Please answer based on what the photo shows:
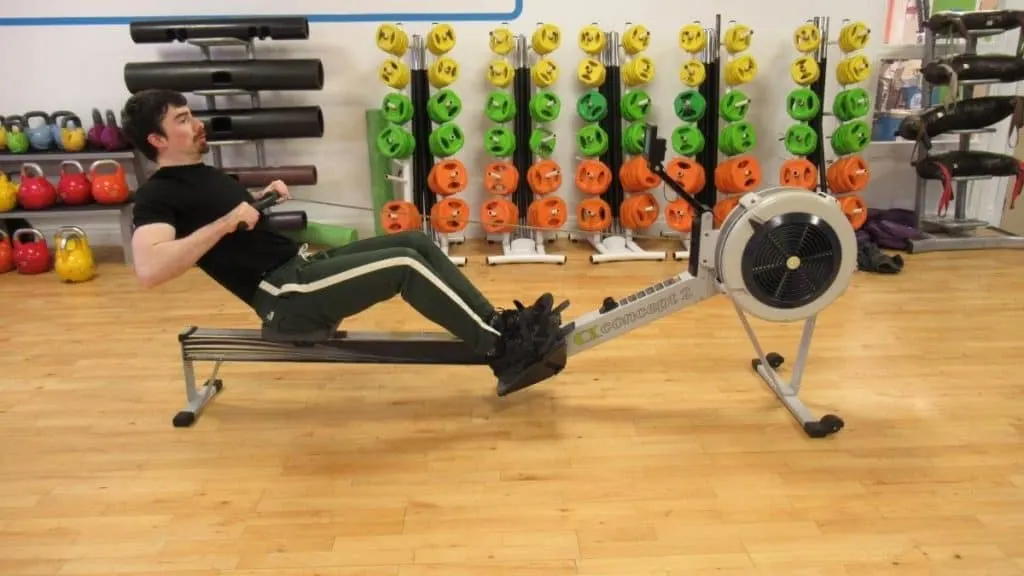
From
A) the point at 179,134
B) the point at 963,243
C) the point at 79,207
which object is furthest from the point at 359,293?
the point at 963,243

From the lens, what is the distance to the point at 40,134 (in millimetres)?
4160

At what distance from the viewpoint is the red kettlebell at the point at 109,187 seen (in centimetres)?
413

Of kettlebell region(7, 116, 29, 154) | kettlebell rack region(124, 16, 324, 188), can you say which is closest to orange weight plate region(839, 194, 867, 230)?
kettlebell rack region(124, 16, 324, 188)

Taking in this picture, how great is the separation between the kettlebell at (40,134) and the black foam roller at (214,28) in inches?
28.8

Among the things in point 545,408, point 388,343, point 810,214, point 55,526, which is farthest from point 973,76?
point 55,526

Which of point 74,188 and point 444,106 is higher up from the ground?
point 444,106

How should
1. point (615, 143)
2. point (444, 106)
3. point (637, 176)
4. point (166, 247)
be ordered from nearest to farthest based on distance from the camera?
1. point (166, 247)
2. point (444, 106)
3. point (637, 176)
4. point (615, 143)

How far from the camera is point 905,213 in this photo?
15.1 ft

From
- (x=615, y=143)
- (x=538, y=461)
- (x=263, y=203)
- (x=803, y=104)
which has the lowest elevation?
(x=538, y=461)

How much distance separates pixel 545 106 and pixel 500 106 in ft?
0.82

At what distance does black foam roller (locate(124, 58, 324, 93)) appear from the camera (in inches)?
154

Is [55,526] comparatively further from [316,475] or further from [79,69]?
[79,69]

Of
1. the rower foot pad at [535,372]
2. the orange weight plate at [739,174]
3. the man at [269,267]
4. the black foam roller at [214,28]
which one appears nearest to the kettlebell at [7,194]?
the black foam roller at [214,28]

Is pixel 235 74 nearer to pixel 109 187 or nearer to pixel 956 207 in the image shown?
pixel 109 187
